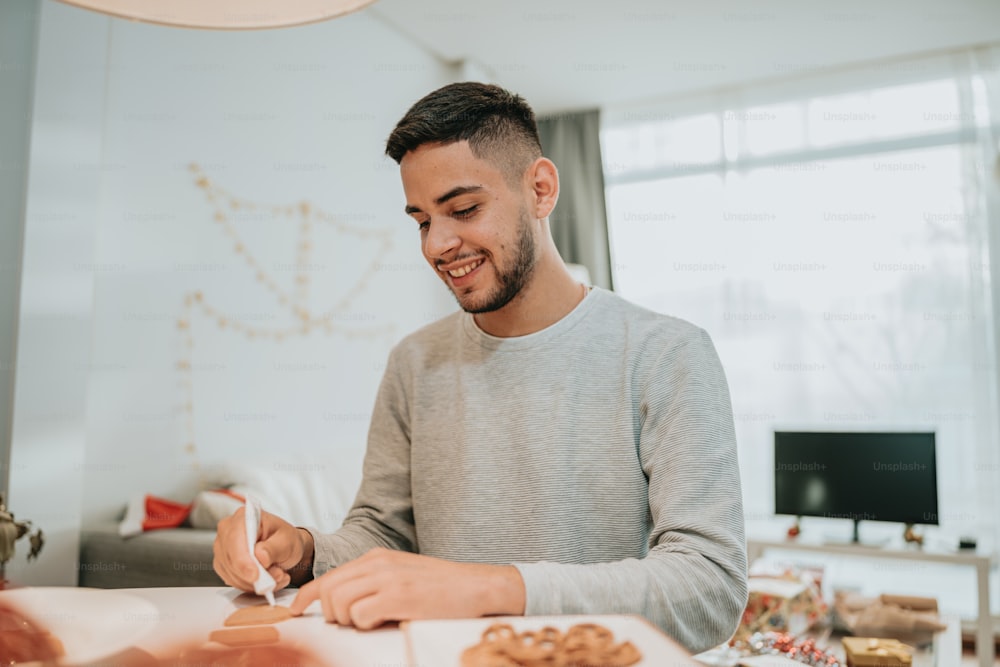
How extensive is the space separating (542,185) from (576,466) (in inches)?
17.1

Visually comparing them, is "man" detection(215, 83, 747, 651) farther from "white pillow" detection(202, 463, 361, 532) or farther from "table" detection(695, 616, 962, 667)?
"white pillow" detection(202, 463, 361, 532)

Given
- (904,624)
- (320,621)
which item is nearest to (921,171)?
(904,624)

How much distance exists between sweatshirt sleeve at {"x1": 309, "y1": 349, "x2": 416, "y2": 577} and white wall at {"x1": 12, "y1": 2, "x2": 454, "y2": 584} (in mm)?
1563

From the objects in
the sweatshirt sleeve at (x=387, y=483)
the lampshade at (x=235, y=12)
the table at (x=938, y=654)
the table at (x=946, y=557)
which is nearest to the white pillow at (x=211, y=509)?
the sweatshirt sleeve at (x=387, y=483)

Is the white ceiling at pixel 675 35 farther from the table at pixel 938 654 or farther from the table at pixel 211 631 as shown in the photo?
the table at pixel 211 631

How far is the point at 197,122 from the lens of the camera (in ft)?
9.40

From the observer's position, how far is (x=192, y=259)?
9.26ft

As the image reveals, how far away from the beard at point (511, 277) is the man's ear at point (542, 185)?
5 centimetres

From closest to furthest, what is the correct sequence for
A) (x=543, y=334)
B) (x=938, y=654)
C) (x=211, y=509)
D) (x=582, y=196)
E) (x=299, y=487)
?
(x=543, y=334), (x=938, y=654), (x=211, y=509), (x=299, y=487), (x=582, y=196)

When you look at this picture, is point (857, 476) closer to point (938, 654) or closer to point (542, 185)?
point (938, 654)

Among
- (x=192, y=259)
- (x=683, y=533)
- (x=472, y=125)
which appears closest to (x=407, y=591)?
(x=683, y=533)

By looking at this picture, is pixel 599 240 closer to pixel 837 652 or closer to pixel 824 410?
pixel 824 410

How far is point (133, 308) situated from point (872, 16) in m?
3.76

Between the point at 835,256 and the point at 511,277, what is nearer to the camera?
the point at 511,277
